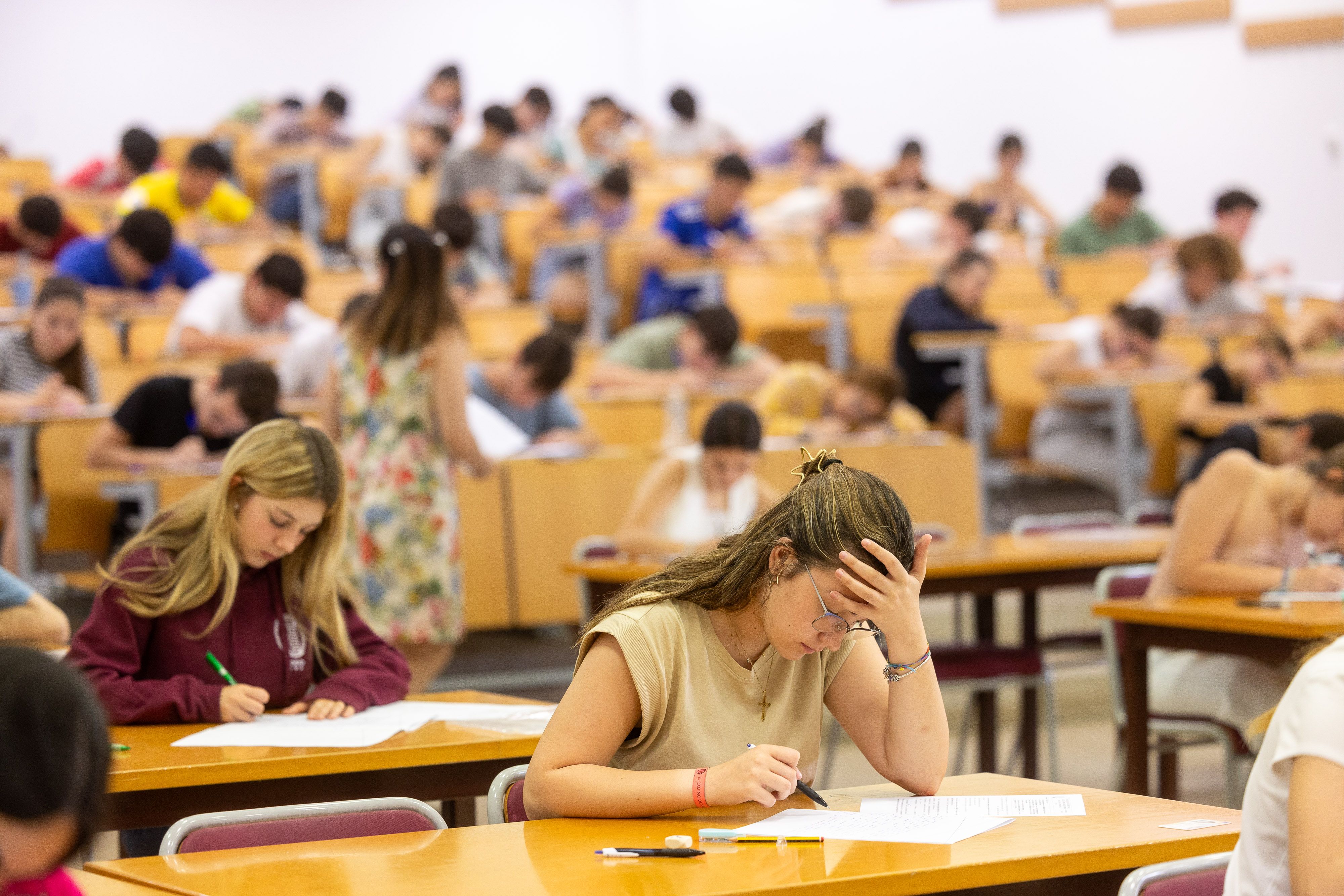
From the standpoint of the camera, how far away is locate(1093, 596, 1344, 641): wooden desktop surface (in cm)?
290

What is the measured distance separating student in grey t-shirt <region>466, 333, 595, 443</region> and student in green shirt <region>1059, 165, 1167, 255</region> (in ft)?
14.7

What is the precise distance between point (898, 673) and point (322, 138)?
910cm

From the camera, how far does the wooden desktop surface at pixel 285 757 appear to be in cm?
203

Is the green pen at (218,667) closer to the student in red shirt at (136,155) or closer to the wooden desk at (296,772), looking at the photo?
the wooden desk at (296,772)

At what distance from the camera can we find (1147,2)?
36.7 ft

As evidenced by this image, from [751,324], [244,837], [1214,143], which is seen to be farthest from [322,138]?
[244,837]

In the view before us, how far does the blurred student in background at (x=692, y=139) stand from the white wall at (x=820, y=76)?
1.75 m

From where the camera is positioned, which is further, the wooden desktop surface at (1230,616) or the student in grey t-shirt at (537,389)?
the student in grey t-shirt at (537,389)

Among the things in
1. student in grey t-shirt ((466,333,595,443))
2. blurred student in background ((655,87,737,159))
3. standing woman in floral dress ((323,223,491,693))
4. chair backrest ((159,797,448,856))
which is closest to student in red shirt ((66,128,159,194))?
student in grey t-shirt ((466,333,595,443))

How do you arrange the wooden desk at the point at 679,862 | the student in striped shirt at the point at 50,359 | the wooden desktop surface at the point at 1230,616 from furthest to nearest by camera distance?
the student in striped shirt at the point at 50,359, the wooden desktop surface at the point at 1230,616, the wooden desk at the point at 679,862

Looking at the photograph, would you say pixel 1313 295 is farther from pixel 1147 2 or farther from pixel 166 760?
pixel 166 760

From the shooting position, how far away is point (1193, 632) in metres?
3.12

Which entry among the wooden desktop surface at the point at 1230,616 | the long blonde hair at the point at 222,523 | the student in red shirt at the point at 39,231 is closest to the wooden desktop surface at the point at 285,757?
the long blonde hair at the point at 222,523

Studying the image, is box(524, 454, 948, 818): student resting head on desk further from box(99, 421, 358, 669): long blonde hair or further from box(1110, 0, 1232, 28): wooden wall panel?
box(1110, 0, 1232, 28): wooden wall panel
